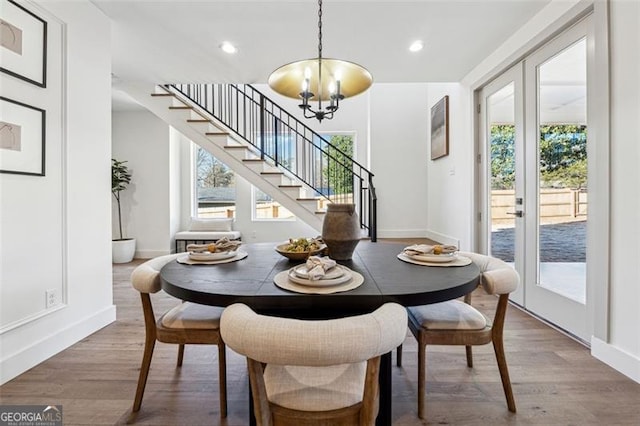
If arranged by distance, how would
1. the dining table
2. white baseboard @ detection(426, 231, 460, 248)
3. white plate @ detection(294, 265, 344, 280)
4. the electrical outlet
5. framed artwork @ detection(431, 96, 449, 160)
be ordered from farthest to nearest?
framed artwork @ detection(431, 96, 449, 160) → white baseboard @ detection(426, 231, 460, 248) → the electrical outlet → white plate @ detection(294, 265, 344, 280) → the dining table

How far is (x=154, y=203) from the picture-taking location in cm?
538

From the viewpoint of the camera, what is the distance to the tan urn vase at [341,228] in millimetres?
1486

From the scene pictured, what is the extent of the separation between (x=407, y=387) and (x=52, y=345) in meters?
2.27

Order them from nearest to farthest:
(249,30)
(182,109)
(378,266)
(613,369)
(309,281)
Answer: (309,281)
(378,266)
(613,369)
(249,30)
(182,109)

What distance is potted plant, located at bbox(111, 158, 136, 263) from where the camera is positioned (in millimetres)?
4898

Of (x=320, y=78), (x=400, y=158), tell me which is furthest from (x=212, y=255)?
(x=400, y=158)

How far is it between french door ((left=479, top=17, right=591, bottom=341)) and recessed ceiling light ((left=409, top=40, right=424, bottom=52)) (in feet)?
2.86

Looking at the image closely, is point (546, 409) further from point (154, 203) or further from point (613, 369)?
point (154, 203)

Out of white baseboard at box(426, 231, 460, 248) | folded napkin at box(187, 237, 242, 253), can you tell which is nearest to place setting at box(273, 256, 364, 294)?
folded napkin at box(187, 237, 242, 253)

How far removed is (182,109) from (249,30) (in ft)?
6.89

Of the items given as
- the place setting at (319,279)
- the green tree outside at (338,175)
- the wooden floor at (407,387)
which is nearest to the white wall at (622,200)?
the wooden floor at (407,387)

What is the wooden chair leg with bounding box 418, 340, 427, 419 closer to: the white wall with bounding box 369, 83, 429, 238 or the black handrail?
the black handrail

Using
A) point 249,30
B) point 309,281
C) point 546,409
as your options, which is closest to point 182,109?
point 249,30

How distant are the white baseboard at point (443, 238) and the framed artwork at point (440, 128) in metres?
1.32
